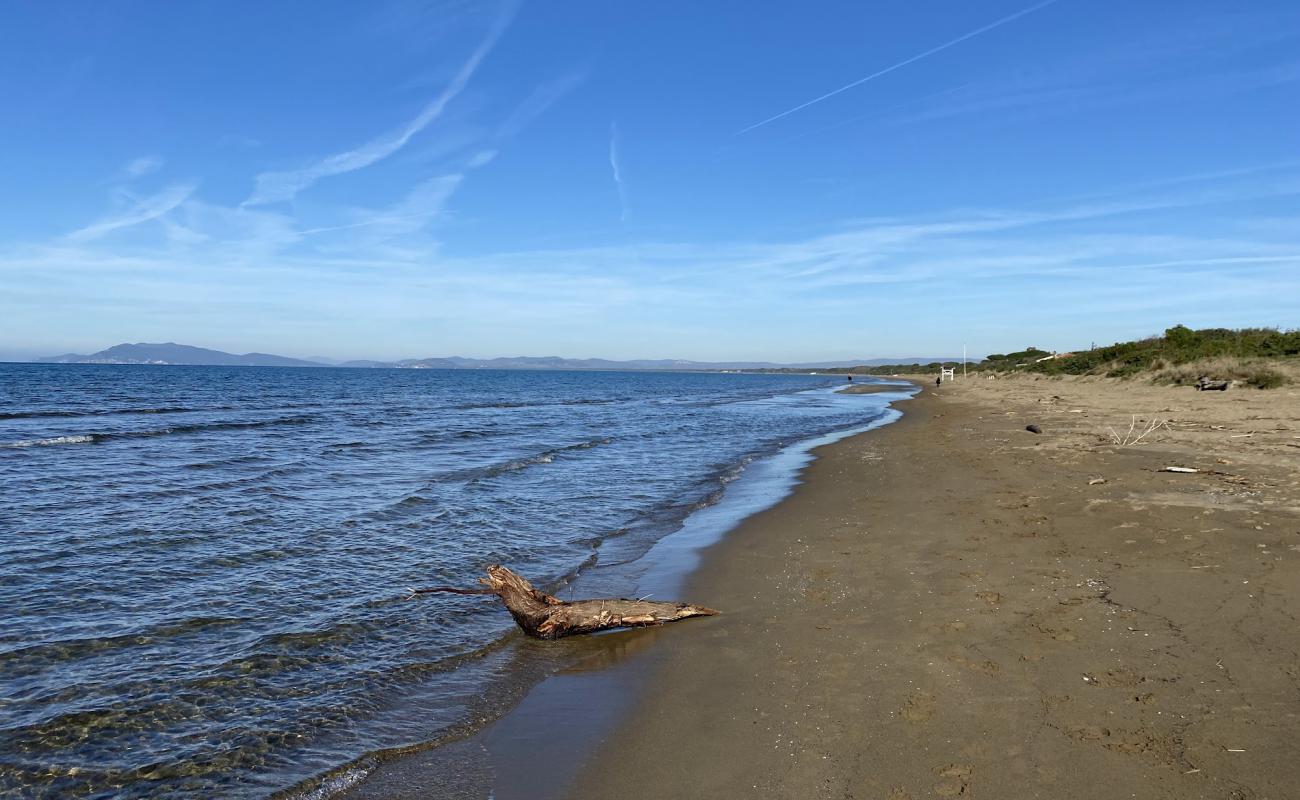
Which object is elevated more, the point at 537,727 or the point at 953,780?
the point at 953,780

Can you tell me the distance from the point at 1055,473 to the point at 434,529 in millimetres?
12741

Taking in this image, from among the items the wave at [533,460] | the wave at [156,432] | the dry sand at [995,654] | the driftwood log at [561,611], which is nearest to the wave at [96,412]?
the wave at [156,432]

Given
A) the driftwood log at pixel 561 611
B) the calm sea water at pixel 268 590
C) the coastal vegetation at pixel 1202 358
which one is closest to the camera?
the calm sea water at pixel 268 590

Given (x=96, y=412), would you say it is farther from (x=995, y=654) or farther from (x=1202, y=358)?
(x=1202, y=358)

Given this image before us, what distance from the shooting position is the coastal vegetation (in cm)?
3338

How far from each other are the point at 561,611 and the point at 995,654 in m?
4.35

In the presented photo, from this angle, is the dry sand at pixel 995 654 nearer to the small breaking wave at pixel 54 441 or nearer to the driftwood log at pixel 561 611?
the driftwood log at pixel 561 611

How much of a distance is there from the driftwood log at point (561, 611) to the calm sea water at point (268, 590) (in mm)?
299

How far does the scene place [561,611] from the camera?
7914mm

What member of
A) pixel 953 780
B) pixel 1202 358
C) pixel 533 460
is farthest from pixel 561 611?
pixel 1202 358

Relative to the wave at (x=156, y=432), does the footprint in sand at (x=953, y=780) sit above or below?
above

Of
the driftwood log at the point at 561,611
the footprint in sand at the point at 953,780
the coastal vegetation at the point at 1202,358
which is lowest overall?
the driftwood log at the point at 561,611

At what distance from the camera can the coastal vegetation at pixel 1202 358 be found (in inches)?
1314

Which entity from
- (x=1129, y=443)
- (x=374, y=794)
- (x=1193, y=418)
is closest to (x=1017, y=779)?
(x=374, y=794)
